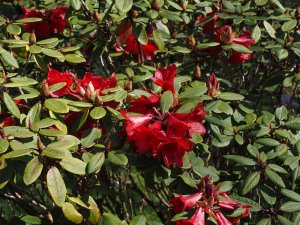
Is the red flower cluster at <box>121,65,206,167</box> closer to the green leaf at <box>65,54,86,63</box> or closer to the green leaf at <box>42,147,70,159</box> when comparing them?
the green leaf at <box>42,147,70,159</box>

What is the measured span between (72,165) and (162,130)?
26cm

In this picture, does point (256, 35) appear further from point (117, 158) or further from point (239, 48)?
Answer: point (117, 158)

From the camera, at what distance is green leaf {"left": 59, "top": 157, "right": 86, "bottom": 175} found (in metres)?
1.34

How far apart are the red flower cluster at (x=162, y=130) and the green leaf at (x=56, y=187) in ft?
0.78

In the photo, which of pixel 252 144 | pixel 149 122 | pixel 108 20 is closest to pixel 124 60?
pixel 108 20

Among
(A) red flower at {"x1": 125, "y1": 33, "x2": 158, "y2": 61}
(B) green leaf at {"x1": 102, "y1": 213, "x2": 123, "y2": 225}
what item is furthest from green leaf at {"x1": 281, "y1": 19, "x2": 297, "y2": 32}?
(B) green leaf at {"x1": 102, "y1": 213, "x2": 123, "y2": 225}

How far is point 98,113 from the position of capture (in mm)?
1435

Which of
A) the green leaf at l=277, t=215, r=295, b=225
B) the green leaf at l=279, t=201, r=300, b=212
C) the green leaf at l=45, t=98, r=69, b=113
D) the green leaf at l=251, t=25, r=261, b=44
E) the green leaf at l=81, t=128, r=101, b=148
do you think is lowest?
the green leaf at l=277, t=215, r=295, b=225

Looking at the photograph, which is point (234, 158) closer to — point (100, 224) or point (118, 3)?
point (100, 224)

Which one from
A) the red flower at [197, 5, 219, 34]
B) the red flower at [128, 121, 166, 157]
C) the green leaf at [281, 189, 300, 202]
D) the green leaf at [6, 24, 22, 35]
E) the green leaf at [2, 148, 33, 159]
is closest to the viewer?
the green leaf at [2, 148, 33, 159]

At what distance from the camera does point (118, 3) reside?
1539mm

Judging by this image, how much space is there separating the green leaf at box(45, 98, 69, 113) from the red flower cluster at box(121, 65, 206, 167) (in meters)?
0.16

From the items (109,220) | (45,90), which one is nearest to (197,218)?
(109,220)

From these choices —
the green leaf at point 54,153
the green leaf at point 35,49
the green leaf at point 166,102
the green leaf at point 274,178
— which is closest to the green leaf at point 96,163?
the green leaf at point 54,153
